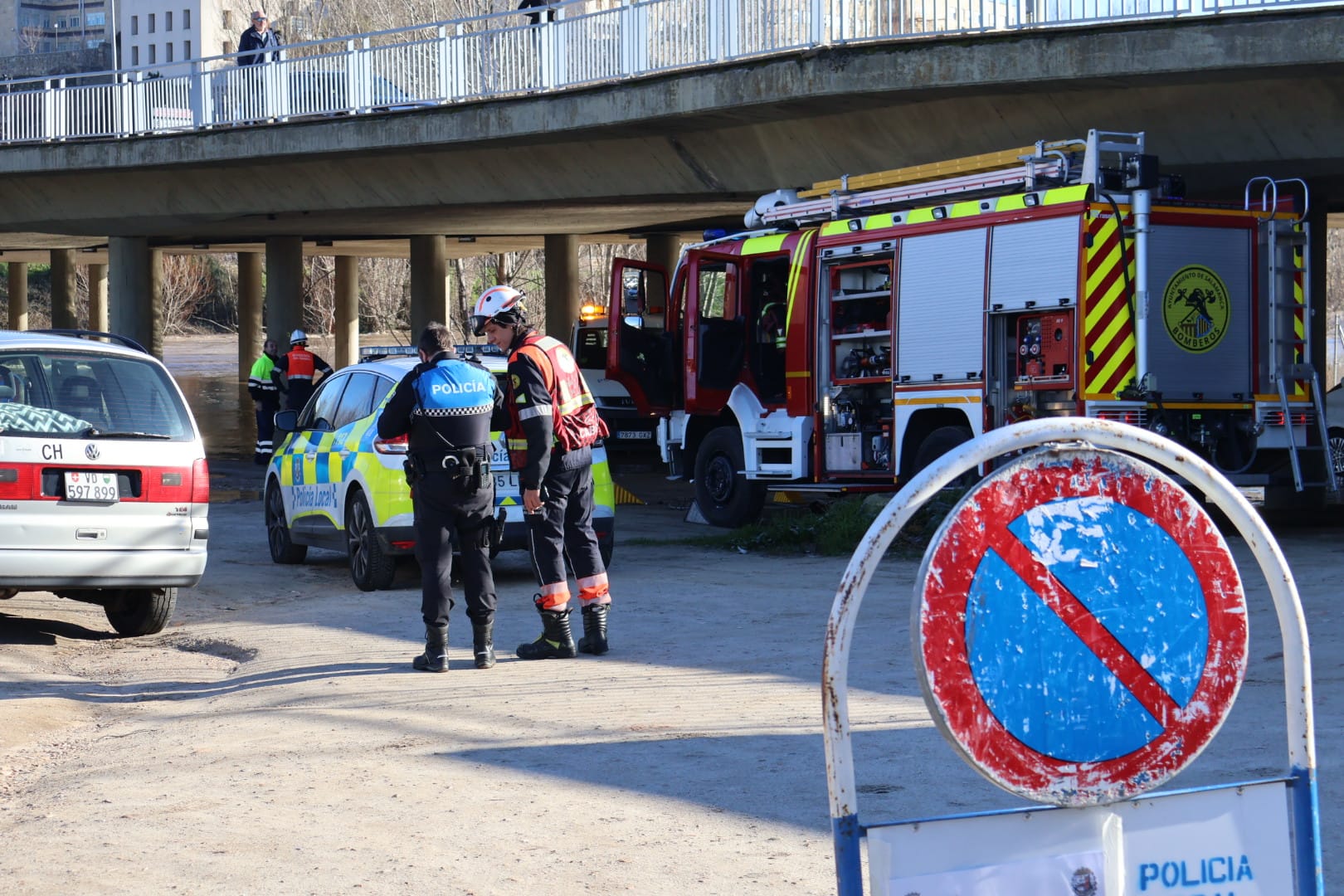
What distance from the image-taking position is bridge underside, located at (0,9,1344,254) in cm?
1459

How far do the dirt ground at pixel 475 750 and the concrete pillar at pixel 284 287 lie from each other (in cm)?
2188

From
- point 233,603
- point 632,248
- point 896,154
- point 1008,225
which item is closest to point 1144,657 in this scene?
point 233,603

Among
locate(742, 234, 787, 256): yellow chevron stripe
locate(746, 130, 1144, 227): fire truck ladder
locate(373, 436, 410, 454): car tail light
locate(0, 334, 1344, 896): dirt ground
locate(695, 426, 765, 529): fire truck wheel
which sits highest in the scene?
locate(746, 130, 1144, 227): fire truck ladder

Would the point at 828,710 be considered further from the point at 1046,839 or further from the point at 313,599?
the point at 313,599

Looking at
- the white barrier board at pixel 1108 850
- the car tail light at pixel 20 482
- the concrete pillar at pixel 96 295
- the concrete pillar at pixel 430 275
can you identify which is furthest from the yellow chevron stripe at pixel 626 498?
the concrete pillar at pixel 96 295

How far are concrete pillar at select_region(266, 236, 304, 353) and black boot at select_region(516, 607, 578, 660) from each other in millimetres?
23817

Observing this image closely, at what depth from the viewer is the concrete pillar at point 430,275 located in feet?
106

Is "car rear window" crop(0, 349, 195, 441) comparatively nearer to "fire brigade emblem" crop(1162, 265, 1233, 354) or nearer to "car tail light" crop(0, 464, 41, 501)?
"car tail light" crop(0, 464, 41, 501)

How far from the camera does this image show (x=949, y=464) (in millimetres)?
2854

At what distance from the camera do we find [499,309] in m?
8.13

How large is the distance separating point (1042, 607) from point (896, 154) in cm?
1551

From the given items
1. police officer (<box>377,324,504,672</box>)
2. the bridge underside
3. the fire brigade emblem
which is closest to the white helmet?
police officer (<box>377,324,504,672</box>)

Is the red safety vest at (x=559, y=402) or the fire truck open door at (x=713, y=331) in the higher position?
the fire truck open door at (x=713, y=331)

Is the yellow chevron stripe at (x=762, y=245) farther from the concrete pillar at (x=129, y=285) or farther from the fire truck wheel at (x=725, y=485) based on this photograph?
the concrete pillar at (x=129, y=285)
